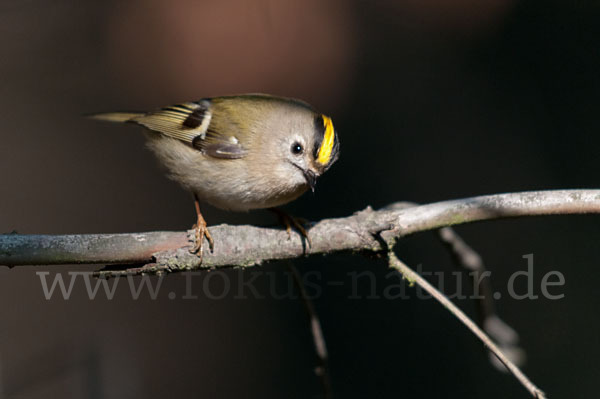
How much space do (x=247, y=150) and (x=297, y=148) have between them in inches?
7.0

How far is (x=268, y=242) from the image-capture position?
5.48 feet

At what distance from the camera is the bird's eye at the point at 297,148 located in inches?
76.9

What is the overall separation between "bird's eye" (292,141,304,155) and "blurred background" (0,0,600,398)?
1165 millimetres

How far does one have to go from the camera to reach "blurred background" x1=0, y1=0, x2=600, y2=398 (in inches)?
117

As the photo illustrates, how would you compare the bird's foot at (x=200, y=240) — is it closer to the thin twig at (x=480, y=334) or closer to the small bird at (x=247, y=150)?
the small bird at (x=247, y=150)

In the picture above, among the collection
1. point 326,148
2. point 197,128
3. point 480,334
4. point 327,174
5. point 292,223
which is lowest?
point 480,334

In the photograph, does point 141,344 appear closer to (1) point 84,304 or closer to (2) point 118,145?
(1) point 84,304

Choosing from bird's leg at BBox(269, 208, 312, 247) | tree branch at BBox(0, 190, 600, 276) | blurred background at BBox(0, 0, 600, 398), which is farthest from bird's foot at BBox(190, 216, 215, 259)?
blurred background at BBox(0, 0, 600, 398)

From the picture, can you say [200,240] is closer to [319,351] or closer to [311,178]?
[311,178]

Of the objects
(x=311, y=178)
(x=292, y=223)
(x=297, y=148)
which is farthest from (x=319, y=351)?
(x=297, y=148)

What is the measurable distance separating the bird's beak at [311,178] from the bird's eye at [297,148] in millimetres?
77

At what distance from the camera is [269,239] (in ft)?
5.51

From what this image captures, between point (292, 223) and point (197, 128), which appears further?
point (197, 128)

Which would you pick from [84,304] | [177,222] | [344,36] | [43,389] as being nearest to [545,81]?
[344,36]
